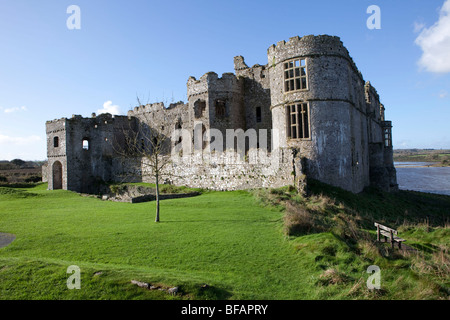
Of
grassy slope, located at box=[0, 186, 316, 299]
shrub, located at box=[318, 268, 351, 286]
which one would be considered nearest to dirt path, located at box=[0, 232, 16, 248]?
grassy slope, located at box=[0, 186, 316, 299]

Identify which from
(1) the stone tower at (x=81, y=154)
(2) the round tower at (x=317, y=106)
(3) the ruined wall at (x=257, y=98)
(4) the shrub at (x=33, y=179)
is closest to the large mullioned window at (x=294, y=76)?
(2) the round tower at (x=317, y=106)

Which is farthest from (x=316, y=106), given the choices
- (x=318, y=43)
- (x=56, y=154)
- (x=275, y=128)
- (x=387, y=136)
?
(x=56, y=154)

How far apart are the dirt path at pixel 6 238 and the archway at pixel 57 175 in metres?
24.1

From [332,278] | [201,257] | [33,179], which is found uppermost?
[33,179]

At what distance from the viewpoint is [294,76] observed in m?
21.3

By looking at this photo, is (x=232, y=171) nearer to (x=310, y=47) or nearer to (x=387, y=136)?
(x=310, y=47)

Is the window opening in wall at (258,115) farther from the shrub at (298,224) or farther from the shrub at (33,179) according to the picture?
the shrub at (33,179)

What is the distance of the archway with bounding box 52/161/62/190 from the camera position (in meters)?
34.3

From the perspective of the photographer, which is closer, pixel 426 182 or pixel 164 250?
pixel 164 250

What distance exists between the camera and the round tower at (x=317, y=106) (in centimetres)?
2081

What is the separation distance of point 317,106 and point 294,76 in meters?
2.58

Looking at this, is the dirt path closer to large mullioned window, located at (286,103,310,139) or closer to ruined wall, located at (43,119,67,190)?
large mullioned window, located at (286,103,310,139)

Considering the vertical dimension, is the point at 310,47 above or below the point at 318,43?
below
